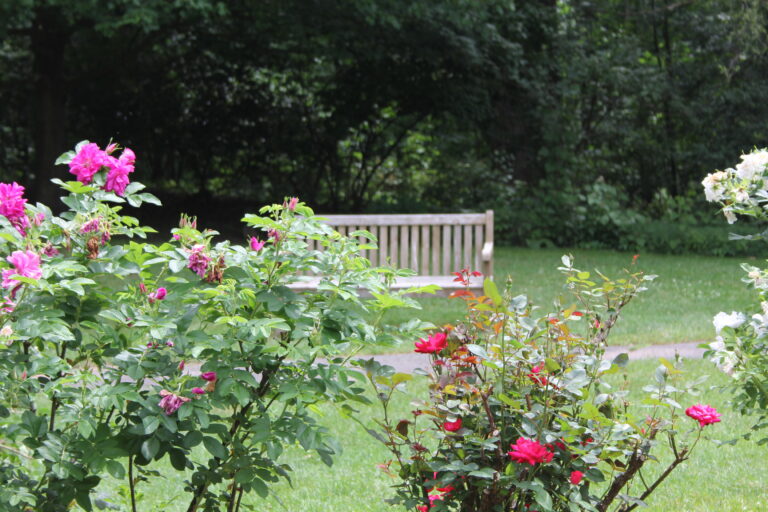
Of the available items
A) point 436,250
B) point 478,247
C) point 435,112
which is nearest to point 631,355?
point 478,247

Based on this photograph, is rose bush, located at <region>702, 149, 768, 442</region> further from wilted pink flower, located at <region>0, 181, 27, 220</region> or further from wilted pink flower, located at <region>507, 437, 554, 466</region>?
wilted pink flower, located at <region>0, 181, 27, 220</region>

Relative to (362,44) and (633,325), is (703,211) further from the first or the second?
(633,325)

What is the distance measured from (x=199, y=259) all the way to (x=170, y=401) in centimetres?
38

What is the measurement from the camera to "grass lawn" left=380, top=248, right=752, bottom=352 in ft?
25.5

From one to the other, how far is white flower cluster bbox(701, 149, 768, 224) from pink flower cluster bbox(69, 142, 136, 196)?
2015 mm

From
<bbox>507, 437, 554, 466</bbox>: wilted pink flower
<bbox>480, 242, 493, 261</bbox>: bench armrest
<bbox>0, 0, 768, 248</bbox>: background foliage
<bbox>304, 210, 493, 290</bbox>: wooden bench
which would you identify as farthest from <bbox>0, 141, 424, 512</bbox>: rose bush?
<bbox>0, 0, 768, 248</bbox>: background foliage

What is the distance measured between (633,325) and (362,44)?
7.98 meters

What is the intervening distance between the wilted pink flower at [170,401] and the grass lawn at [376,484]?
121 cm

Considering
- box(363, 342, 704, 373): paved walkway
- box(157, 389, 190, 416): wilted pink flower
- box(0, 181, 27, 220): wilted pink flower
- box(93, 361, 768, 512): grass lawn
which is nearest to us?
box(157, 389, 190, 416): wilted pink flower

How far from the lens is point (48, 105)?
14508mm

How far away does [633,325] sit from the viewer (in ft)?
26.2

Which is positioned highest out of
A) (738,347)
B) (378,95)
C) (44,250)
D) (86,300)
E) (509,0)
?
(509,0)

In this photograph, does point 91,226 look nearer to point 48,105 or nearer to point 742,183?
point 742,183

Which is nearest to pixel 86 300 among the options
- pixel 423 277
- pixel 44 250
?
pixel 44 250
